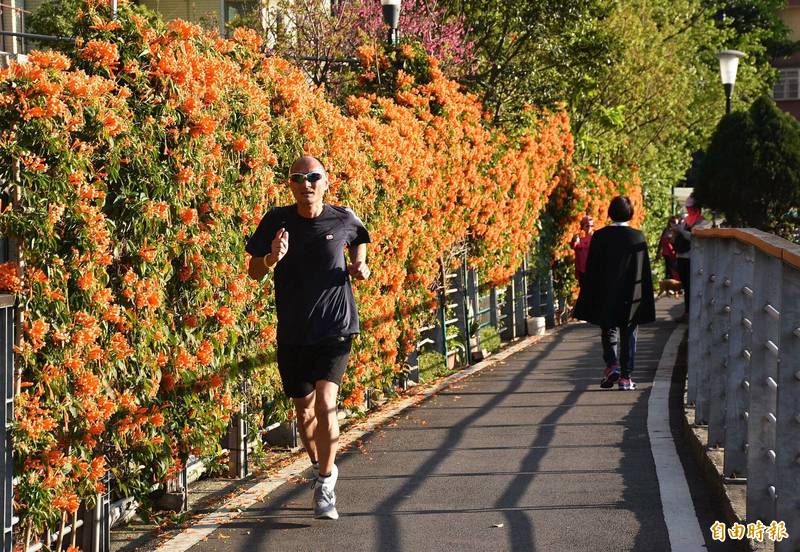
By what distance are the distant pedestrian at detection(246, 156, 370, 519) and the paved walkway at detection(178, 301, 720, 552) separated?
0.45m

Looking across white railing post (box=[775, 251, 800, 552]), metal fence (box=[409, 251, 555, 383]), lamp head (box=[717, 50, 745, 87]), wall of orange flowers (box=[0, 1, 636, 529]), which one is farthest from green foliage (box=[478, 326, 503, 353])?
white railing post (box=[775, 251, 800, 552])

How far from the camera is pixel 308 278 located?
7359 mm

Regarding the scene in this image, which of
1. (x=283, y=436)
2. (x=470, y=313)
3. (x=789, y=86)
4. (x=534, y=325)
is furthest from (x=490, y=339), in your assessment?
(x=789, y=86)

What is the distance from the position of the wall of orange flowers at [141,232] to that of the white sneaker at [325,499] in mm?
615

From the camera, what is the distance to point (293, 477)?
876 centimetres

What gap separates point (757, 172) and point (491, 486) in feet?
37.1

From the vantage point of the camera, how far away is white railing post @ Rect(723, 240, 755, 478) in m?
7.54

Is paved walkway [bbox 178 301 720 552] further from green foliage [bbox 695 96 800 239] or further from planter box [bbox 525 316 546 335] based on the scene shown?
planter box [bbox 525 316 546 335]

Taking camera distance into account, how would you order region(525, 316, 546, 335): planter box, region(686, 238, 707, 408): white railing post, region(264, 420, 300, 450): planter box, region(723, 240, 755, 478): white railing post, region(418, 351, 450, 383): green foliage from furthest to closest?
region(525, 316, 546, 335): planter box
region(418, 351, 450, 383): green foliage
region(686, 238, 707, 408): white railing post
region(264, 420, 300, 450): planter box
region(723, 240, 755, 478): white railing post

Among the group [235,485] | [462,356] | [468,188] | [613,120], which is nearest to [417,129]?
[468,188]

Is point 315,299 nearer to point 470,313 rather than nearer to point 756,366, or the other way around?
point 756,366

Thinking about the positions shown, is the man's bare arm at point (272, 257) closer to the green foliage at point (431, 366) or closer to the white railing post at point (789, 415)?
the white railing post at point (789, 415)

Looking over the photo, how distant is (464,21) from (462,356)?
20.5ft

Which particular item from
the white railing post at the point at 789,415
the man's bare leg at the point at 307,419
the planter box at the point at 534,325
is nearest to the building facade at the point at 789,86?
the planter box at the point at 534,325
